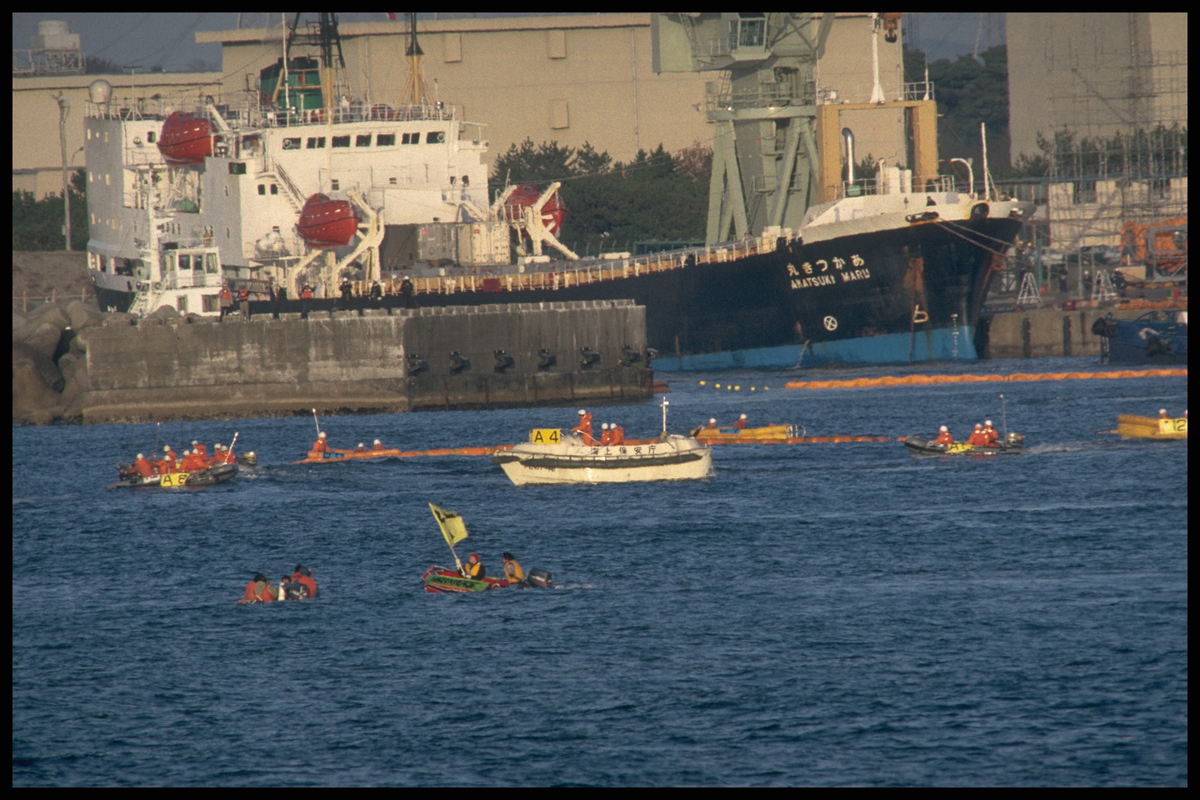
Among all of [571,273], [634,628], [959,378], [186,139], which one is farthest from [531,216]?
[634,628]

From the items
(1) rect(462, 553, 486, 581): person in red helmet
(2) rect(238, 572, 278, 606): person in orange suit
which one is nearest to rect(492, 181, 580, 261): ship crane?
(1) rect(462, 553, 486, 581): person in red helmet

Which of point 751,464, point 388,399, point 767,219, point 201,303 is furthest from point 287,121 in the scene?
point 751,464

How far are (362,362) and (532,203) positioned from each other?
81.3 ft

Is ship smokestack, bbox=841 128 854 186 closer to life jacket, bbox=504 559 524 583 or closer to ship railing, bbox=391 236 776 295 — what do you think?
ship railing, bbox=391 236 776 295

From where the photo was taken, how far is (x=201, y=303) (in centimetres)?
9388

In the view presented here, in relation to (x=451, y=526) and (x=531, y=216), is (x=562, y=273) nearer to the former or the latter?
(x=531, y=216)

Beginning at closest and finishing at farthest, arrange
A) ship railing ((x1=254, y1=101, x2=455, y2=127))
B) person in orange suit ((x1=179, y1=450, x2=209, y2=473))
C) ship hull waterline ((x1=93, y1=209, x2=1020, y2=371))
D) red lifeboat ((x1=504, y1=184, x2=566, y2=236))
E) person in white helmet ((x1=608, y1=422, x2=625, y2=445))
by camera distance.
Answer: person in white helmet ((x1=608, y1=422, x2=625, y2=445)), person in orange suit ((x1=179, y1=450, x2=209, y2=473)), ship hull waterline ((x1=93, y1=209, x2=1020, y2=371)), ship railing ((x1=254, y1=101, x2=455, y2=127)), red lifeboat ((x1=504, y1=184, x2=566, y2=236))

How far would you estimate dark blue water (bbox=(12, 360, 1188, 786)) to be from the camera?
1188 inches

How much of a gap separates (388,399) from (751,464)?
23.5 m

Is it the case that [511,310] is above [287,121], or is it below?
below

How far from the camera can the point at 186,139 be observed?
317 ft

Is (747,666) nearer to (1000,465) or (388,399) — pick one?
(1000,465)

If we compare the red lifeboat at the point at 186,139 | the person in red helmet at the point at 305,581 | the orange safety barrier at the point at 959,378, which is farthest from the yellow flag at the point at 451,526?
the red lifeboat at the point at 186,139

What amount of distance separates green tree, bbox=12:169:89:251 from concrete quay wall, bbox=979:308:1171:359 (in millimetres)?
79693
